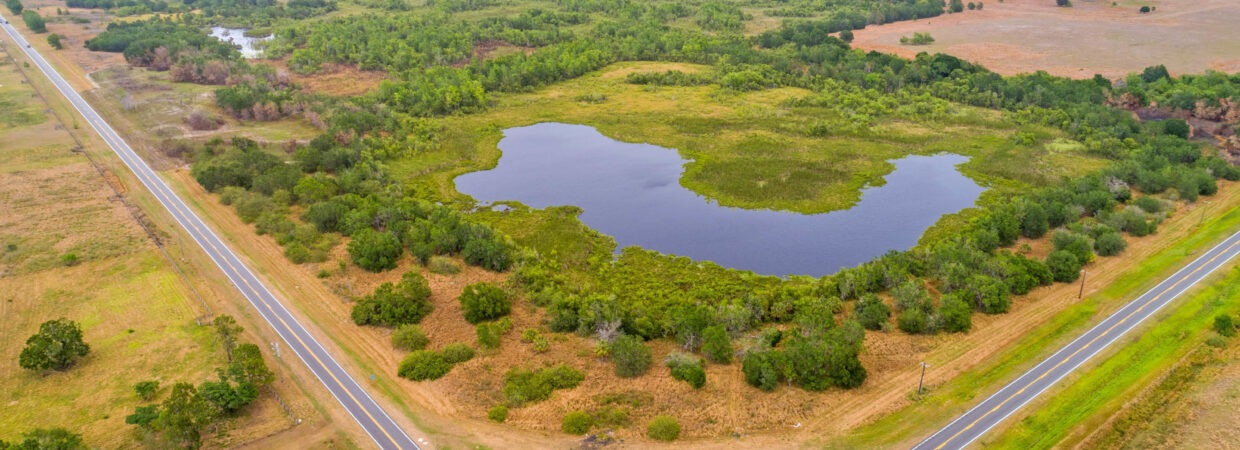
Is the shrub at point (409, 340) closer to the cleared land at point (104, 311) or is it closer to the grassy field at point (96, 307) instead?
the cleared land at point (104, 311)

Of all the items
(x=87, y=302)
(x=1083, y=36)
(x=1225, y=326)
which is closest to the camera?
(x=1225, y=326)

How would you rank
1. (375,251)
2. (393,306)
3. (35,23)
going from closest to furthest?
(393,306), (375,251), (35,23)

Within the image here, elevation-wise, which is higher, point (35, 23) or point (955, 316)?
point (35, 23)

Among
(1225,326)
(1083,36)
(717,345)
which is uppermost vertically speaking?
(1083,36)

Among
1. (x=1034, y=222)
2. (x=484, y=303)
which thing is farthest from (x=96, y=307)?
(x=1034, y=222)

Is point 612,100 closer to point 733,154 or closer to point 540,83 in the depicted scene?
point 540,83

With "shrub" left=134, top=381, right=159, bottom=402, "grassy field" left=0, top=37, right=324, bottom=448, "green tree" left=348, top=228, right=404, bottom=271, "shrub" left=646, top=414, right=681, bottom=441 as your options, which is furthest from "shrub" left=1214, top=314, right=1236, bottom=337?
"shrub" left=134, top=381, right=159, bottom=402

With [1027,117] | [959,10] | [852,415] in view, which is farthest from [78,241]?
[959,10]

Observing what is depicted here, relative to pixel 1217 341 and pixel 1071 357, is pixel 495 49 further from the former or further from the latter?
pixel 1217 341
